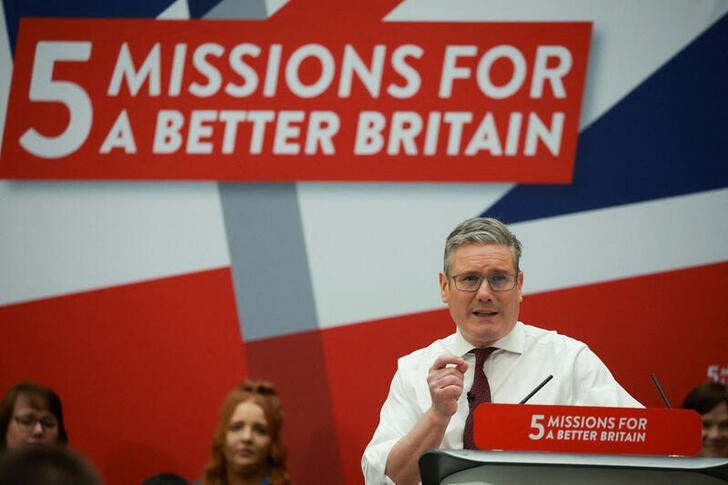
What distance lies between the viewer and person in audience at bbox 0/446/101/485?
1122 millimetres

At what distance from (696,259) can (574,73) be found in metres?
0.86

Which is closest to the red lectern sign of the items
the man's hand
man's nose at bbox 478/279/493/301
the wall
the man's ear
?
the man's hand

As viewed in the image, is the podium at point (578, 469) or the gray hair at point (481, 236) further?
the gray hair at point (481, 236)

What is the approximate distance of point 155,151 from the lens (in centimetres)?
381

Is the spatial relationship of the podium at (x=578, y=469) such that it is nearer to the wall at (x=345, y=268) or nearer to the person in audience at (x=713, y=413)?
the person in audience at (x=713, y=413)

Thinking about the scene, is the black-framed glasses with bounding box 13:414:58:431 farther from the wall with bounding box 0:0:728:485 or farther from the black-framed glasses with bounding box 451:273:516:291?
the black-framed glasses with bounding box 451:273:516:291

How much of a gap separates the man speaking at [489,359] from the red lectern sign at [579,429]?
66 centimetres

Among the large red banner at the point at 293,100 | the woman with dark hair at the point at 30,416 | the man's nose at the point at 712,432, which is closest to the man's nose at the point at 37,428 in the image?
the woman with dark hair at the point at 30,416

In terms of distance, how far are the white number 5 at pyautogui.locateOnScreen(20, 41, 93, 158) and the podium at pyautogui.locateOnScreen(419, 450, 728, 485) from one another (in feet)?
8.71

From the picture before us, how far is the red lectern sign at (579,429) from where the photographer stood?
1.68 meters

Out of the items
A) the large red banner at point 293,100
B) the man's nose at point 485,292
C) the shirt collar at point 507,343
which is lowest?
the shirt collar at point 507,343

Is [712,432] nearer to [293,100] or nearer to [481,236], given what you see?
[481,236]

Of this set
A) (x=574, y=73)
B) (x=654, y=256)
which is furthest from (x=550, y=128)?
(x=654, y=256)

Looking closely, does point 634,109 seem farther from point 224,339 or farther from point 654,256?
point 224,339
